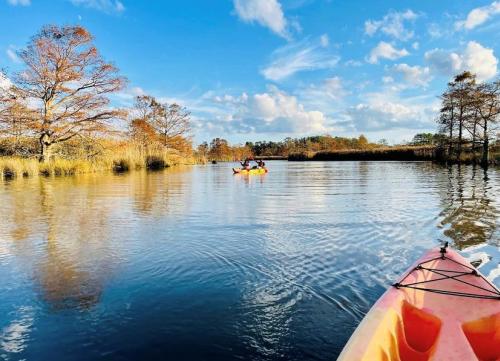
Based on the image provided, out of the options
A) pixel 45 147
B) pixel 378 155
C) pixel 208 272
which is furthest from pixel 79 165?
pixel 378 155

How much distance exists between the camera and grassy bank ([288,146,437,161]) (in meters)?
49.2

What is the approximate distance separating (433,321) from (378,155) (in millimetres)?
58805

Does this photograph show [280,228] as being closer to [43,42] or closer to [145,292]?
[145,292]

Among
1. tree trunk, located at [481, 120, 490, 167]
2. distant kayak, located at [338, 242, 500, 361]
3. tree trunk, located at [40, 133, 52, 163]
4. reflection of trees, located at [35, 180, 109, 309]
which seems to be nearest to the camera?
distant kayak, located at [338, 242, 500, 361]

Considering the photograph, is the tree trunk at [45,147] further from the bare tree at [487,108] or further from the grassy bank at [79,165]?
the bare tree at [487,108]

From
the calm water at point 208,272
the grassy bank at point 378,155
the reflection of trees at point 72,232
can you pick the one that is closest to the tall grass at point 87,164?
the reflection of trees at point 72,232

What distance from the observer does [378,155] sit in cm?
5884

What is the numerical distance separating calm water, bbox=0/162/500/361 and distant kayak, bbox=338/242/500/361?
0.63 metres

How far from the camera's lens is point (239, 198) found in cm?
1354

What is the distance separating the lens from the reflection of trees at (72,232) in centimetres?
486

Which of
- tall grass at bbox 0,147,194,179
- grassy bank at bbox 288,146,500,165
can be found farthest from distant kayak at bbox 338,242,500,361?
grassy bank at bbox 288,146,500,165

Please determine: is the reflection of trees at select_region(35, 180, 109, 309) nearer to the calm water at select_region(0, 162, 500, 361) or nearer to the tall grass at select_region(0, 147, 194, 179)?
the calm water at select_region(0, 162, 500, 361)

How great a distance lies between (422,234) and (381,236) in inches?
35.1

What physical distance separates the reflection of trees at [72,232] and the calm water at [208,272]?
0.11 feet
